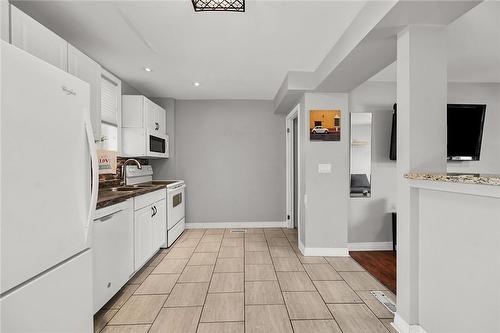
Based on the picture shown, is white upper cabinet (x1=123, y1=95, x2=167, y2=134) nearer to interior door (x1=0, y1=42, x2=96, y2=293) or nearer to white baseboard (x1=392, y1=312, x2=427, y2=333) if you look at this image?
interior door (x1=0, y1=42, x2=96, y2=293)

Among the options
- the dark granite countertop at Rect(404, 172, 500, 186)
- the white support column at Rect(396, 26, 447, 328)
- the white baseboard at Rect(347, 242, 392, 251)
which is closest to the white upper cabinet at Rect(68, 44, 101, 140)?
the white support column at Rect(396, 26, 447, 328)

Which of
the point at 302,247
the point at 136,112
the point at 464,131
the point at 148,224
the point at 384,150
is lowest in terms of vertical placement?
the point at 302,247

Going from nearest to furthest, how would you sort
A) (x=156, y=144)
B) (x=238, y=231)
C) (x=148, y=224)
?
1. (x=148, y=224)
2. (x=156, y=144)
3. (x=238, y=231)

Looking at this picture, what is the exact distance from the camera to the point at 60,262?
1.31 m

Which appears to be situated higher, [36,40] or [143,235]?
[36,40]

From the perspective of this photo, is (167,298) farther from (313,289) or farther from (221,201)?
(221,201)

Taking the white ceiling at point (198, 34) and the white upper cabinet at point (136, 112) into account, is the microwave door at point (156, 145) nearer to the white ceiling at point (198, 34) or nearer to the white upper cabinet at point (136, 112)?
the white upper cabinet at point (136, 112)

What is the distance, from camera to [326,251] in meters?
3.45

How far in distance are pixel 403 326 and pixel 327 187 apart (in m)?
1.86

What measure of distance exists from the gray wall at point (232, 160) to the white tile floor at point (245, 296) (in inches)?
52.6

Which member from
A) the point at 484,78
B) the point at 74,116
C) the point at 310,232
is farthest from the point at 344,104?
the point at 74,116

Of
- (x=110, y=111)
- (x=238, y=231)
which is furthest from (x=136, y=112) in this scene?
(x=238, y=231)

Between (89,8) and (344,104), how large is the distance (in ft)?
9.79

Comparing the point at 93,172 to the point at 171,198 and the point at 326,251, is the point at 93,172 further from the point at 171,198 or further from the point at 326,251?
the point at 326,251
